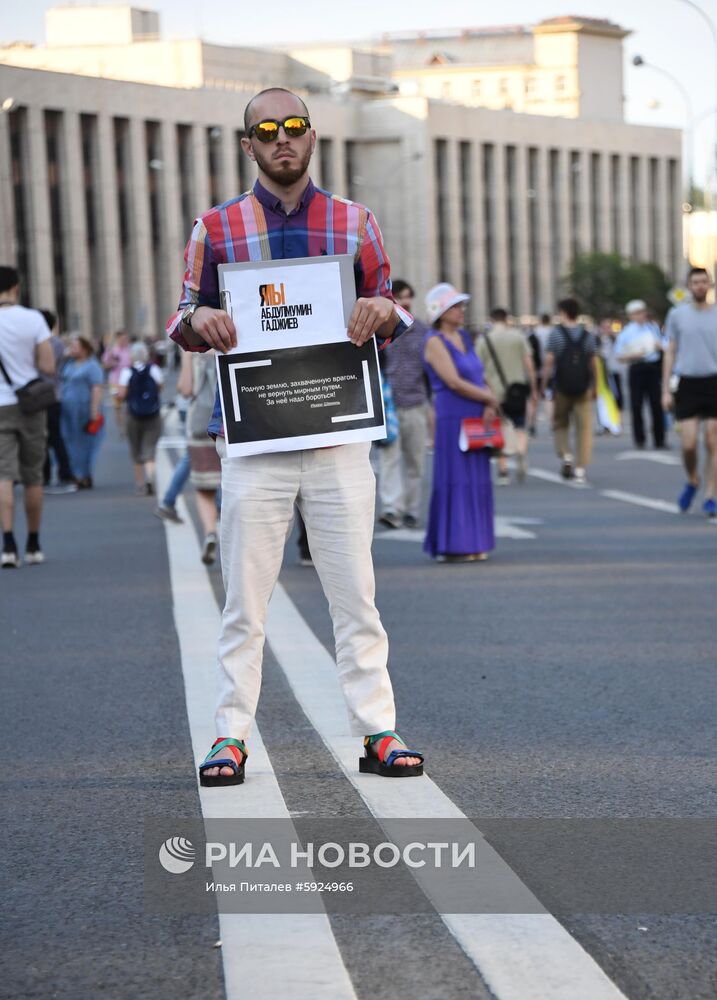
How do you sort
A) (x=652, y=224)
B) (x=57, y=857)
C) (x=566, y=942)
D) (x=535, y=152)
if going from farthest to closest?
(x=652, y=224)
(x=535, y=152)
(x=57, y=857)
(x=566, y=942)

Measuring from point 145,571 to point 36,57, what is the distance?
11946cm

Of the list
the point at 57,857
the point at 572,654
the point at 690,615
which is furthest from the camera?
the point at 690,615

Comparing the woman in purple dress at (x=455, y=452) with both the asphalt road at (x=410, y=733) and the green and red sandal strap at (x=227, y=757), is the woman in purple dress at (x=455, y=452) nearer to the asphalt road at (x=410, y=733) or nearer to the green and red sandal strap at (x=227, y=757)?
the asphalt road at (x=410, y=733)

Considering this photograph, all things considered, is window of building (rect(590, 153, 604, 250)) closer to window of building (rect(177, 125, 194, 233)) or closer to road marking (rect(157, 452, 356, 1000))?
window of building (rect(177, 125, 194, 233))

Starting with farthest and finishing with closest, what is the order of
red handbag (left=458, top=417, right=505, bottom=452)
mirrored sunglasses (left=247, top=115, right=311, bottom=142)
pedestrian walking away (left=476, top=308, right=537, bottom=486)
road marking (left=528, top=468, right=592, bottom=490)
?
road marking (left=528, top=468, right=592, bottom=490) → pedestrian walking away (left=476, top=308, right=537, bottom=486) → red handbag (left=458, top=417, right=505, bottom=452) → mirrored sunglasses (left=247, top=115, right=311, bottom=142)

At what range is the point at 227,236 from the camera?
5.68 metres

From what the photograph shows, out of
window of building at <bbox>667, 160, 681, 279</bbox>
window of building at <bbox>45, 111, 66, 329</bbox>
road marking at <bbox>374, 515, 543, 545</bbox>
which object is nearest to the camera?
road marking at <bbox>374, 515, 543, 545</bbox>

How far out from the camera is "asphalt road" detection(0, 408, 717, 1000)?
4.10 metres

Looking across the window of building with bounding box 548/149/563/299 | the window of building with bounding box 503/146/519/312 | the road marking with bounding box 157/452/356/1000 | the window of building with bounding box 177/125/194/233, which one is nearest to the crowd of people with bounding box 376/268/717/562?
the road marking with bounding box 157/452/356/1000

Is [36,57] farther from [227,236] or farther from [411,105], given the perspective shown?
[227,236]

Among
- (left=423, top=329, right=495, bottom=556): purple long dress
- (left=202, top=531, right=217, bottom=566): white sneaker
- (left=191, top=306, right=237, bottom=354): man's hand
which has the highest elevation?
(left=191, top=306, right=237, bottom=354): man's hand

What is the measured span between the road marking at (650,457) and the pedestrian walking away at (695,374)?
6.92 metres

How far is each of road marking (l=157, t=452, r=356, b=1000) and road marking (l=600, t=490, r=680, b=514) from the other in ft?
26.2

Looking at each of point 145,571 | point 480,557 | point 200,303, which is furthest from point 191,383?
point 200,303
